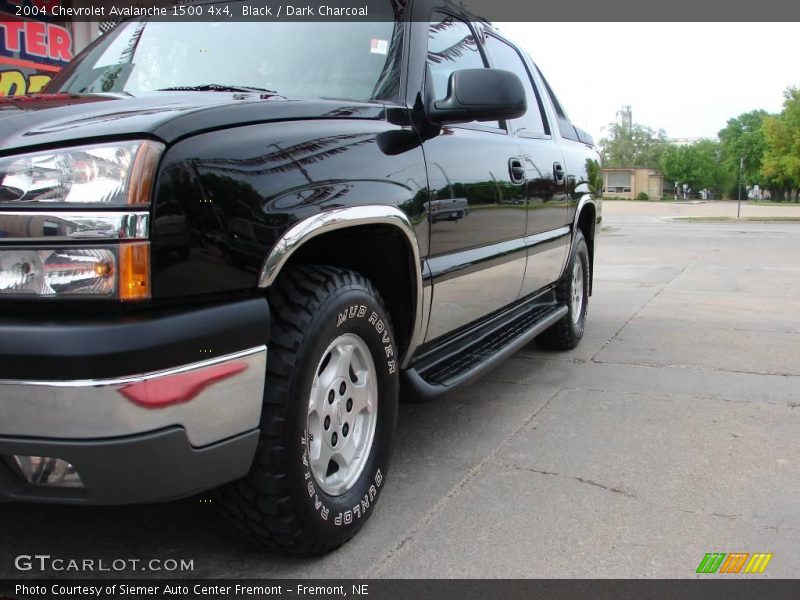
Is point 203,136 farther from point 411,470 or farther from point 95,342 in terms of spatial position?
point 411,470

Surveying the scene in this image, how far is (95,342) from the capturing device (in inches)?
67.1

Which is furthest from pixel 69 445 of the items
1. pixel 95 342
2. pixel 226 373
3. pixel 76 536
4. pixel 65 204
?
pixel 76 536

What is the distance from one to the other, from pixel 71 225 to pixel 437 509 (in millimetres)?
1671

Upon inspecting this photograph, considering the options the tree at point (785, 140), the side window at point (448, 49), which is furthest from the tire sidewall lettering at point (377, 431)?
the tree at point (785, 140)

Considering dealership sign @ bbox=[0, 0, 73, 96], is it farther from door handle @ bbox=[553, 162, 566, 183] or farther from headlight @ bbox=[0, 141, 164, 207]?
headlight @ bbox=[0, 141, 164, 207]

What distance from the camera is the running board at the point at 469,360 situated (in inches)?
116

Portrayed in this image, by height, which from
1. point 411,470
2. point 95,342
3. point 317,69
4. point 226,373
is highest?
point 317,69

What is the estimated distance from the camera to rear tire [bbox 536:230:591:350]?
17.1 feet

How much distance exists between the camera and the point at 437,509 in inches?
112

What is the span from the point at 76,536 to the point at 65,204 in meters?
1.31

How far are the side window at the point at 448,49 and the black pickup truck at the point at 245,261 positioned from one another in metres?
0.02

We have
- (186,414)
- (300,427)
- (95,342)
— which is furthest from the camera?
(300,427)

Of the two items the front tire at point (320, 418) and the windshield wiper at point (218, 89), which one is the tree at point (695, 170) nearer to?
the windshield wiper at point (218, 89)

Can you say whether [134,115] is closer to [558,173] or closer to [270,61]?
[270,61]
